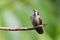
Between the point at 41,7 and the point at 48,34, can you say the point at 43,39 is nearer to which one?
the point at 48,34

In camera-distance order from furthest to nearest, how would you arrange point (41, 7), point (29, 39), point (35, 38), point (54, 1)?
point (54, 1) → point (41, 7) → point (35, 38) → point (29, 39)

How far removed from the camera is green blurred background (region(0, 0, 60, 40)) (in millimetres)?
1236

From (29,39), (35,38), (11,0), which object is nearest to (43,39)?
(35,38)

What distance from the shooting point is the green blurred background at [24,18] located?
1.24 metres

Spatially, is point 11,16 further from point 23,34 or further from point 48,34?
point 48,34

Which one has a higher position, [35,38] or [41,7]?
[41,7]

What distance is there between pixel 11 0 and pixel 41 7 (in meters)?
0.18

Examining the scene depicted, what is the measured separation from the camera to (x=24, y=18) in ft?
4.36

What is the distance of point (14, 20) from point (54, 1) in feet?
1.42

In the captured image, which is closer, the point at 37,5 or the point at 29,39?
the point at 29,39

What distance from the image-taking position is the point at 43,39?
4.36 ft

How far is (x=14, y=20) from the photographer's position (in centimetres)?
123

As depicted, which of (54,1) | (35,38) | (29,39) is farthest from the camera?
(54,1)

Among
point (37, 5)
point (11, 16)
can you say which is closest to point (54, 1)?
point (37, 5)
